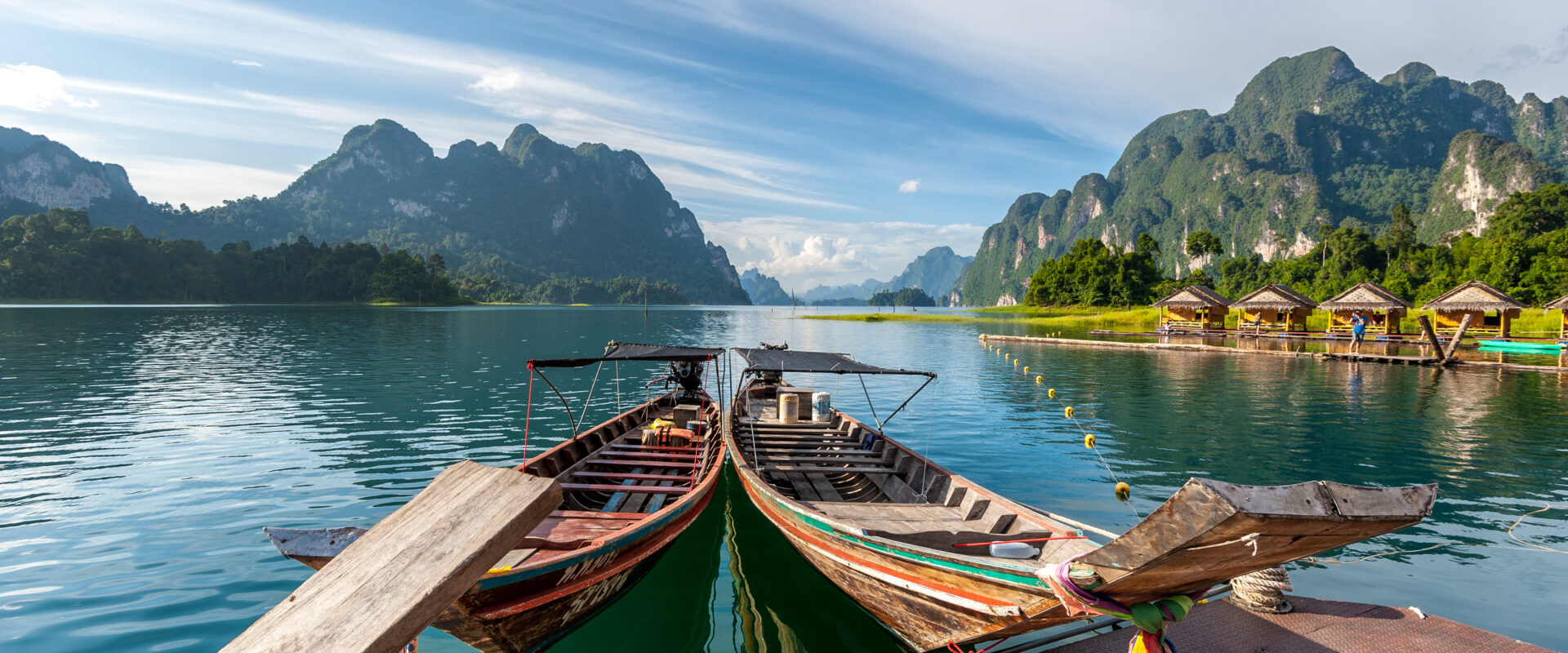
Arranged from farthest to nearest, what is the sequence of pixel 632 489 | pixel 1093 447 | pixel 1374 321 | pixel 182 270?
pixel 182 270 < pixel 1374 321 < pixel 1093 447 < pixel 632 489

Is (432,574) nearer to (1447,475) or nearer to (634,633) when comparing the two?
(634,633)

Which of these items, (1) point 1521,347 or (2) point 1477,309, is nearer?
(1) point 1521,347

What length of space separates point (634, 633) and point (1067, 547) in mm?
4813

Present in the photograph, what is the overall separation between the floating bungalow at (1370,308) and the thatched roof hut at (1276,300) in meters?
1.84

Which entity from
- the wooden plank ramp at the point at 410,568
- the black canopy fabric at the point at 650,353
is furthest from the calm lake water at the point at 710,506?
the wooden plank ramp at the point at 410,568

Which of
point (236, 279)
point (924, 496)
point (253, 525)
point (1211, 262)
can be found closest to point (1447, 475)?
point (924, 496)

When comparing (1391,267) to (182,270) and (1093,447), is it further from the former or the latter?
(182,270)

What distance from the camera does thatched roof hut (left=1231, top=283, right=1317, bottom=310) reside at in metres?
47.1

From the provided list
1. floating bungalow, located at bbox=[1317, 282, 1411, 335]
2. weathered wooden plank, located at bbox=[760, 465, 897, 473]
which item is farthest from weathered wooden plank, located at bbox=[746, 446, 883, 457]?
floating bungalow, located at bbox=[1317, 282, 1411, 335]

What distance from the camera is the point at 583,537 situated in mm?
6625

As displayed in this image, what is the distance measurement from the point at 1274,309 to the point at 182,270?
502ft

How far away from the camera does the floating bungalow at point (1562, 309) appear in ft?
113

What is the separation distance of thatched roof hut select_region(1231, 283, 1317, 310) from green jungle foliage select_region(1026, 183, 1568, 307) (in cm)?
1349

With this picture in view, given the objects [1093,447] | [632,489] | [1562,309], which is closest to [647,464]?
[632,489]
